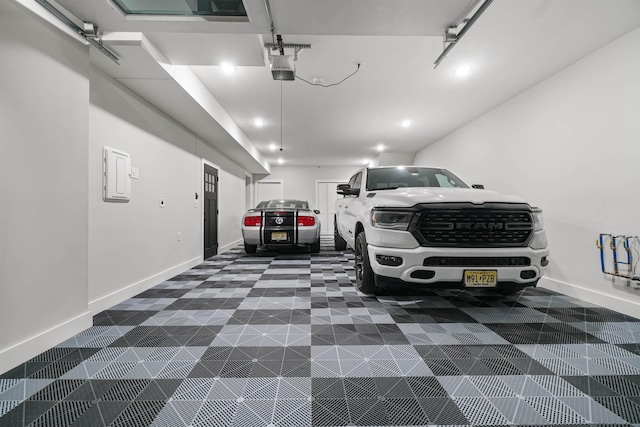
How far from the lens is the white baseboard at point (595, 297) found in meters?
2.33

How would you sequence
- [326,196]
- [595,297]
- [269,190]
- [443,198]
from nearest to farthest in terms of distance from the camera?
[443,198]
[595,297]
[269,190]
[326,196]

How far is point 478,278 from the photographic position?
2049 mm

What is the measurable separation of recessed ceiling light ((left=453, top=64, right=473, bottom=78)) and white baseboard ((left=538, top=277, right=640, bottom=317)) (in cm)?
284

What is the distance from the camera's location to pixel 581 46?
2.68 m

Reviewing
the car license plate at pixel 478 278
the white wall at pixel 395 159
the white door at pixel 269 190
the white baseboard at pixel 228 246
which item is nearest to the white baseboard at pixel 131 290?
the white baseboard at pixel 228 246

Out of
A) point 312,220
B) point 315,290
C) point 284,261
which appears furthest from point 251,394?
point 312,220

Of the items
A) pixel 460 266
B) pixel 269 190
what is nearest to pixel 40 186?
pixel 460 266

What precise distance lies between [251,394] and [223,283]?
2.28 metres

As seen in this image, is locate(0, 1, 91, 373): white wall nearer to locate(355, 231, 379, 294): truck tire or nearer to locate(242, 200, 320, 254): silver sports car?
locate(355, 231, 379, 294): truck tire

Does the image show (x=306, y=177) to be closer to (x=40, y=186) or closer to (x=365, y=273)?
(x=365, y=273)

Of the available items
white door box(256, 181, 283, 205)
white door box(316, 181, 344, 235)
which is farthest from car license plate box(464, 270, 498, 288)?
white door box(256, 181, 283, 205)

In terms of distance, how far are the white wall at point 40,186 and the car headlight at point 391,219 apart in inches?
97.1

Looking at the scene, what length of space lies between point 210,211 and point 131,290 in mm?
2919

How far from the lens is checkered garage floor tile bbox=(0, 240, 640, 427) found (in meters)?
1.15
